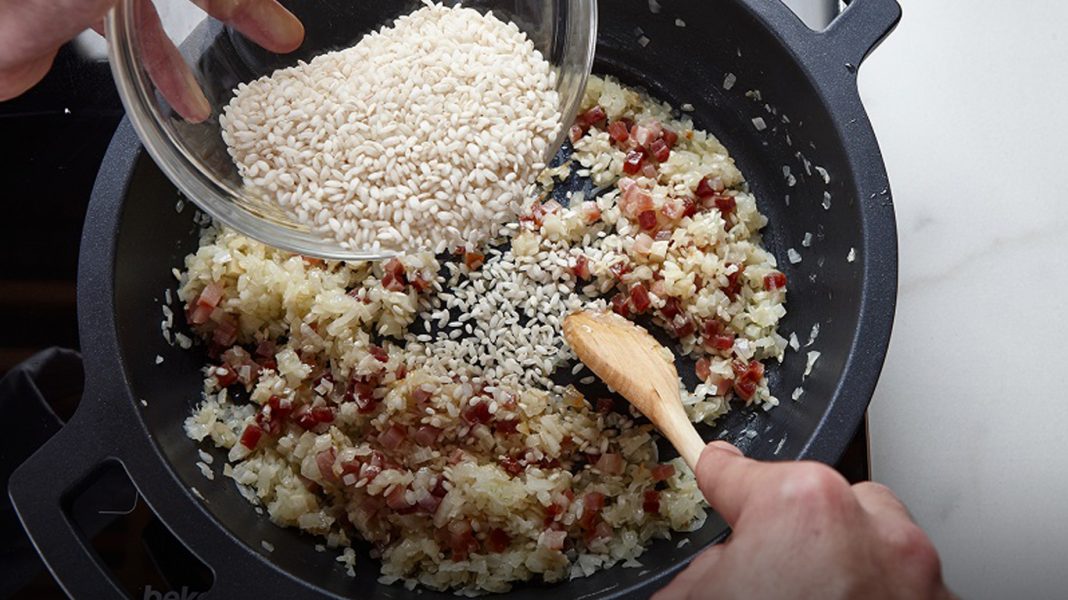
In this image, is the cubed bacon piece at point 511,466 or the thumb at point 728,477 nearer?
the thumb at point 728,477

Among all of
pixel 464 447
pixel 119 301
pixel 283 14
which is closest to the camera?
pixel 283 14

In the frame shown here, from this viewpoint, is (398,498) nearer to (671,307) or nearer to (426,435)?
(426,435)

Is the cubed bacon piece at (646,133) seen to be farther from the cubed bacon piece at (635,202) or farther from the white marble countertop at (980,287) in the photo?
the white marble countertop at (980,287)

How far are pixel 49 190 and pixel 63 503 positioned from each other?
68 centimetres

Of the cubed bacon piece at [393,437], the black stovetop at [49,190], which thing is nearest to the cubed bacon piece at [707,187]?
the cubed bacon piece at [393,437]

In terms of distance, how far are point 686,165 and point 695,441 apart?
0.62 metres

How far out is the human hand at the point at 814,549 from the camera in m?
0.99

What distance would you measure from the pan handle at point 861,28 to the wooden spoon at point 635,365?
0.56 meters

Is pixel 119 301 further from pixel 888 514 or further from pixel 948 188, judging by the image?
pixel 948 188

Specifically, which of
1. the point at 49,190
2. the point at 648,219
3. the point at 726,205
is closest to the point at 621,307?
the point at 648,219

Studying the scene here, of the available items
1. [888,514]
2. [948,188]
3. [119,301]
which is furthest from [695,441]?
[119,301]

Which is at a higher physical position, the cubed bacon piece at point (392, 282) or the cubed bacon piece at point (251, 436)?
the cubed bacon piece at point (392, 282)

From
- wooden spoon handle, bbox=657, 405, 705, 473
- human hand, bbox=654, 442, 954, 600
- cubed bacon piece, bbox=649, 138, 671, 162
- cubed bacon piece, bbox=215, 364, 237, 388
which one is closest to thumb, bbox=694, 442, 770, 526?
human hand, bbox=654, 442, 954, 600

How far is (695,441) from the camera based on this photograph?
1483 mm
